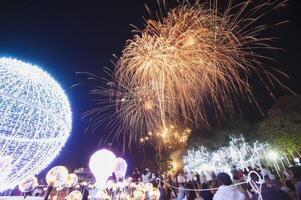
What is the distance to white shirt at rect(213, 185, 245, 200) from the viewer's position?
14.6ft

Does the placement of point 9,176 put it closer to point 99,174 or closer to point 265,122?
point 99,174

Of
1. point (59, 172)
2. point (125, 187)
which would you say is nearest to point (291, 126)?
point (125, 187)

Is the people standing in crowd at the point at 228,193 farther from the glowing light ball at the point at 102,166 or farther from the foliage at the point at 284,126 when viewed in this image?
the foliage at the point at 284,126

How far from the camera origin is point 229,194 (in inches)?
177

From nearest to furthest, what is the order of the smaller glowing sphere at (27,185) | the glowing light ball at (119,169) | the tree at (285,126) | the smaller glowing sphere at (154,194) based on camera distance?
the smaller glowing sphere at (154,194), the smaller glowing sphere at (27,185), the glowing light ball at (119,169), the tree at (285,126)

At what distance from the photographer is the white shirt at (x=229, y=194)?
4443mm

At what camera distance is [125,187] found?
15.1 metres

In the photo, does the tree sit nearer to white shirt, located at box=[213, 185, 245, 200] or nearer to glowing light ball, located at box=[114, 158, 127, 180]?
glowing light ball, located at box=[114, 158, 127, 180]

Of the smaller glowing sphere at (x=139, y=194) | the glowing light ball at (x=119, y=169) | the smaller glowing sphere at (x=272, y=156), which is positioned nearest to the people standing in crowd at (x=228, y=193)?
the smaller glowing sphere at (x=139, y=194)

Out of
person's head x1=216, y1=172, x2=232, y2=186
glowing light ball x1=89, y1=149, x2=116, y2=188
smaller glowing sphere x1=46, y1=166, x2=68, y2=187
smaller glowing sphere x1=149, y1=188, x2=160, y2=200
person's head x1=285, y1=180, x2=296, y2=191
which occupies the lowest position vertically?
person's head x1=216, y1=172, x2=232, y2=186

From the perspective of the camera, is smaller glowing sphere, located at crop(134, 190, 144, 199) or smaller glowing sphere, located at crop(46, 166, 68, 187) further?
smaller glowing sphere, located at crop(134, 190, 144, 199)

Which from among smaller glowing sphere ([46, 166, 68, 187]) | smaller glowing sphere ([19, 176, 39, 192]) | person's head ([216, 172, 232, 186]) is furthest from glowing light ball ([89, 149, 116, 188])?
person's head ([216, 172, 232, 186])

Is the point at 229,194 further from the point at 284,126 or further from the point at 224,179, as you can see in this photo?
the point at 284,126

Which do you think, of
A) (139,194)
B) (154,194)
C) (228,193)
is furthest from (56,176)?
(228,193)
